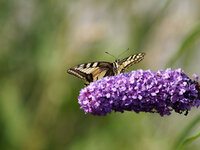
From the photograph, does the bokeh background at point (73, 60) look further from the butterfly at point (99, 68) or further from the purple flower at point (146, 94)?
the purple flower at point (146, 94)

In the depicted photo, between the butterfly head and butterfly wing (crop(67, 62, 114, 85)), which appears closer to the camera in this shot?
butterfly wing (crop(67, 62, 114, 85))

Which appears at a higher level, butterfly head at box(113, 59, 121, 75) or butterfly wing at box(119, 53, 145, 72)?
butterfly head at box(113, 59, 121, 75)

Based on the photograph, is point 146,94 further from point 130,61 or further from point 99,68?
point 99,68

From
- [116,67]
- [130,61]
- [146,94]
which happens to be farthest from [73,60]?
[146,94]

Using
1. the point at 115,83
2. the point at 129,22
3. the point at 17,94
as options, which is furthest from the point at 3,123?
the point at 115,83

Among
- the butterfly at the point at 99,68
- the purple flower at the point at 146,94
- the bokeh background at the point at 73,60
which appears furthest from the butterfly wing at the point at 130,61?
the bokeh background at the point at 73,60

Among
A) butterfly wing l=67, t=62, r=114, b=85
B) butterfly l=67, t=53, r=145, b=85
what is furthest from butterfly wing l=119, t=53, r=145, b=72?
butterfly wing l=67, t=62, r=114, b=85

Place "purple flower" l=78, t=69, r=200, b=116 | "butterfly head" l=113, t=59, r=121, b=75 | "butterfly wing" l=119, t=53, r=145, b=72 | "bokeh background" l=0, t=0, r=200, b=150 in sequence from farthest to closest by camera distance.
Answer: "bokeh background" l=0, t=0, r=200, b=150 < "butterfly head" l=113, t=59, r=121, b=75 < "butterfly wing" l=119, t=53, r=145, b=72 < "purple flower" l=78, t=69, r=200, b=116

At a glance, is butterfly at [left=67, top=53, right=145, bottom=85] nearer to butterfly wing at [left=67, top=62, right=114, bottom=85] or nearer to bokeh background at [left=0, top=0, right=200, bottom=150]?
butterfly wing at [left=67, top=62, right=114, bottom=85]

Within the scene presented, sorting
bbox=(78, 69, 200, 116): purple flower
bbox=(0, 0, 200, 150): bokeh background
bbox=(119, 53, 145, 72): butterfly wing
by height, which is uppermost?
bbox=(0, 0, 200, 150): bokeh background
